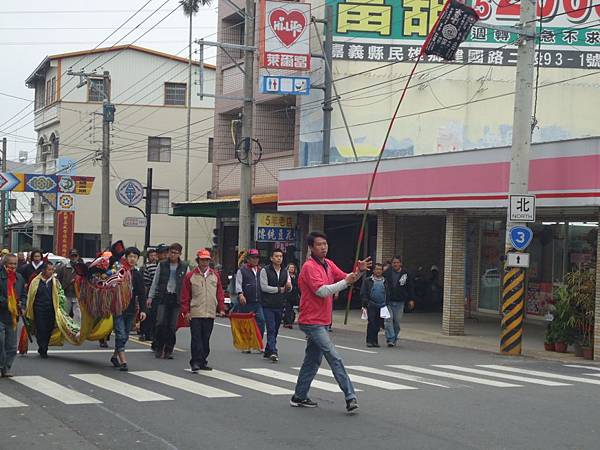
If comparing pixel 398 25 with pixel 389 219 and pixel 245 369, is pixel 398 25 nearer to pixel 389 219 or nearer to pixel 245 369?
pixel 389 219

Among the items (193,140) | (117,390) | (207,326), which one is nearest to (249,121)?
(207,326)

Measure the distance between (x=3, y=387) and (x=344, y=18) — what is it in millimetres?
22851

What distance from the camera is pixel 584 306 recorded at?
19562 mm

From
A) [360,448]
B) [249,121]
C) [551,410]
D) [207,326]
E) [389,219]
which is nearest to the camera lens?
[360,448]

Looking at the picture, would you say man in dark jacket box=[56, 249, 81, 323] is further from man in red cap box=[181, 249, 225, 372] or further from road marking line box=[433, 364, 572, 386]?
road marking line box=[433, 364, 572, 386]

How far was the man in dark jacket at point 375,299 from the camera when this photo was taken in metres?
20.0

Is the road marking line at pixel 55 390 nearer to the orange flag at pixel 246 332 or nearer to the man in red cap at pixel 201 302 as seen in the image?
the man in red cap at pixel 201 302

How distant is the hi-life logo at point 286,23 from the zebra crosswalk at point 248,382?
17636 millimetres

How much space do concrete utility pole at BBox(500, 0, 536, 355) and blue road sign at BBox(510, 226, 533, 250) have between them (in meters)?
0.17

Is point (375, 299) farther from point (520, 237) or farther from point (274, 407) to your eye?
point (274, 407)

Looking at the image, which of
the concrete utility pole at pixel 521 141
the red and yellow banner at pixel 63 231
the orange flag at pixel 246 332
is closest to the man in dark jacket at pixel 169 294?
the orange flag at pixel 246 332

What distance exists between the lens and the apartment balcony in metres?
57.7

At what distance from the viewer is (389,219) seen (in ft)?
90.7

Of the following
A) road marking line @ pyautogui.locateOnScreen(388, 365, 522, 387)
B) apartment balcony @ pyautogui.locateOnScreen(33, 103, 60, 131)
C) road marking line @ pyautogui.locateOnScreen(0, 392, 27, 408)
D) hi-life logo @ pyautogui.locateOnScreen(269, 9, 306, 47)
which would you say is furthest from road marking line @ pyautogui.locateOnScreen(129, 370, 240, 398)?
apartment balcony @ pyautogui.locateOnScreen(33, 103, 60, 131)
